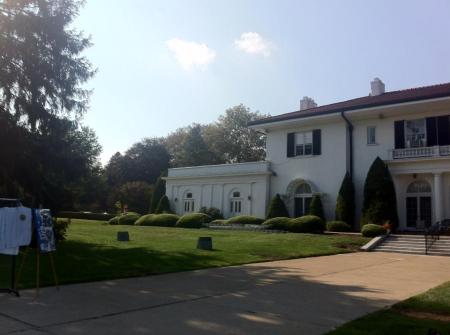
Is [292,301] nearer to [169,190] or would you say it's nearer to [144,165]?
[169,190]

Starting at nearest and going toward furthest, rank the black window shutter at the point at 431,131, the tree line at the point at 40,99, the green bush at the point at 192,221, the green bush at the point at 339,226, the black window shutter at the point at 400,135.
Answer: the tree line at the point at 40,99
the black window shutter at the point at 431,131
the green bush at the point at 339,226
the black window shutter at the point at 400,135
the green bush at the point at 192,221

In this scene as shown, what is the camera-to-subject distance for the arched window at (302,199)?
3372cm

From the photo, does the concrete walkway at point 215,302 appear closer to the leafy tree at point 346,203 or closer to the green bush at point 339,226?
the green bush at point 339,226

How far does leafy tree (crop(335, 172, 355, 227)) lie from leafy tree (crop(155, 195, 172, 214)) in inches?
669

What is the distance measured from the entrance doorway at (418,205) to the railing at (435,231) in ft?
8.56

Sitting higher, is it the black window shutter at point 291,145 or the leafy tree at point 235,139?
the leafy tree at point 235,139

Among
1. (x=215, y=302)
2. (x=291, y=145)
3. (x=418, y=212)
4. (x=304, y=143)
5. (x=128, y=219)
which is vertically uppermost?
(x=304, y=143)

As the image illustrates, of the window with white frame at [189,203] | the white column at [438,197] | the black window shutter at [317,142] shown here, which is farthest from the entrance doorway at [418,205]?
the window with white frame at [189,203]

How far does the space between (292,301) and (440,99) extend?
74.0 feet

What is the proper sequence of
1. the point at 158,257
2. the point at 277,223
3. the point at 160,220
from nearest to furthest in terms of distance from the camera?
1. the point at 158,257
2. the point at 277,223
3. the point at 160,220

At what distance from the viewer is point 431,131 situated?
28.7m

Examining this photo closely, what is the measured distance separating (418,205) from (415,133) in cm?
461

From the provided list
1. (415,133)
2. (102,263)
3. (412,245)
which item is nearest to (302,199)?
(415,133)

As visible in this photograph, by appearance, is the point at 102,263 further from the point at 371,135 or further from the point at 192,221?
the point at 371,135
